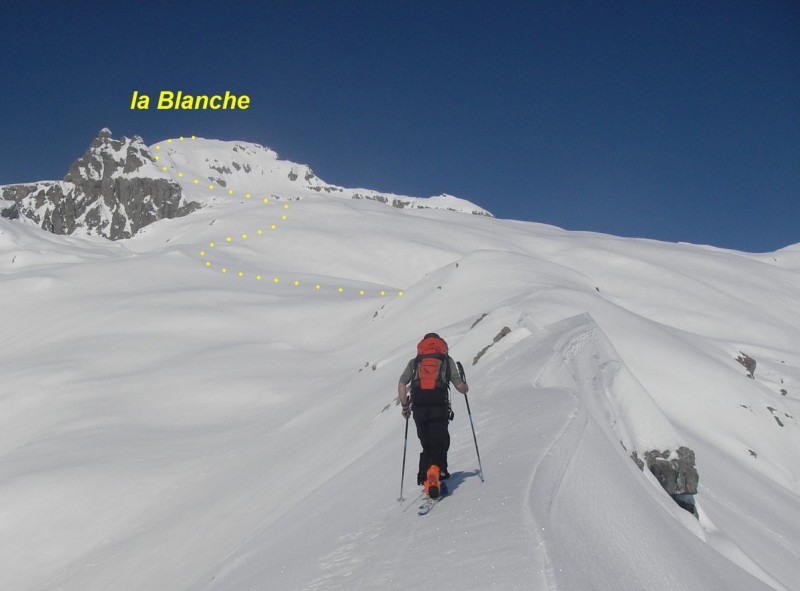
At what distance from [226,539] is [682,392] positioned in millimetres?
18390

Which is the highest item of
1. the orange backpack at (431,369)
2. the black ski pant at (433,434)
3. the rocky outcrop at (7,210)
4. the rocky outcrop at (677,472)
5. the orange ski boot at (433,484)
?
the rocky outcrop at (7,210)

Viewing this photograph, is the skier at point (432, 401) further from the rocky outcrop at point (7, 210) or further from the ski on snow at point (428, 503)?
the rocky outcrop at point (7, 210)

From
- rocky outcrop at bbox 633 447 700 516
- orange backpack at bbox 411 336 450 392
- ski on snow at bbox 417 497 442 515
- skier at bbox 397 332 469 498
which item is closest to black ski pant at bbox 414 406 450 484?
skier at bbox 397 332 469 498

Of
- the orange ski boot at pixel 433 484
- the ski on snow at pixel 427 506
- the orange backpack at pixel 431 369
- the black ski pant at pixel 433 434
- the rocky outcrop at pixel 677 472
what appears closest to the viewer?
the ski on snow at pixel 427 506

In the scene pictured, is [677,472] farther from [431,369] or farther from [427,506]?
[427,506]

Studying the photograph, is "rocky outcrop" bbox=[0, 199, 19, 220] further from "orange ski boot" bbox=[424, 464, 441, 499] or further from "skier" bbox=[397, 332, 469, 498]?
"orange ski boot" bbox=[424, 464, 441, 499]

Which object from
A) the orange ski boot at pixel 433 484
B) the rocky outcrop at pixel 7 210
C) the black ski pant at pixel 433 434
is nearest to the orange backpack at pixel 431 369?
the black ski pant at pixel 433 434

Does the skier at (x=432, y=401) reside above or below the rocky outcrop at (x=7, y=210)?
below

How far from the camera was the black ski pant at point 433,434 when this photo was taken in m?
7.36

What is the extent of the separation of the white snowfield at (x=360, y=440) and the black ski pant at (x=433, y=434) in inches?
15.8

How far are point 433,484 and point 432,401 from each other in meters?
0.99

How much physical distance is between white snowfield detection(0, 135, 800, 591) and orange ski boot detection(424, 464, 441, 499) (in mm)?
229

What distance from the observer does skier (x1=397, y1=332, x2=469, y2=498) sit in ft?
24.2

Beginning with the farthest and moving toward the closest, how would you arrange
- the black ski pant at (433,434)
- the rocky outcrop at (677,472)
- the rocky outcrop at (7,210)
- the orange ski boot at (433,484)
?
the rocky outcrop at (7,210) < the rocky outcrop at (677,472) < the black ski pant at (433,434) < the orange ski boot at (433,484)
